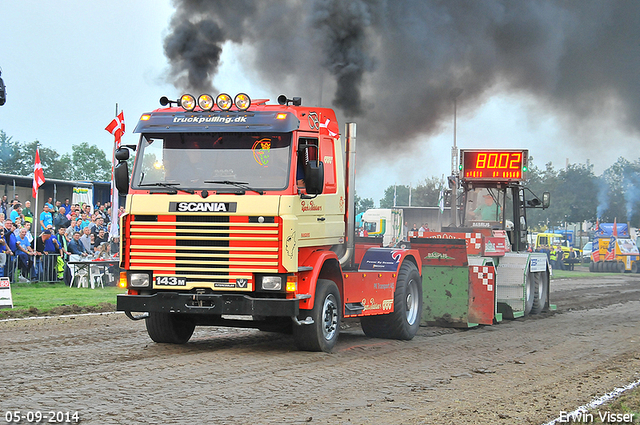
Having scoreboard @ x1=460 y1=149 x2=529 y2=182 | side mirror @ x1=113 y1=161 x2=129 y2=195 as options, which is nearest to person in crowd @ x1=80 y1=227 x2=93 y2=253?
scoreboard @ x1=460 y1=149 x2=529 y2=182

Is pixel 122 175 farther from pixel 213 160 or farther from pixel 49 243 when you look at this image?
pixel 49 243

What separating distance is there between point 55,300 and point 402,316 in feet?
24.7

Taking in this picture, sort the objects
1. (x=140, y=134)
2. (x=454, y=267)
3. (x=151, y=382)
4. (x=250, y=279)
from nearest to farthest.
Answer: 1. (x=151, y=382)
2. (x=250, y=279)
3. (x=140, y=134)
4. (x=454, y=267)

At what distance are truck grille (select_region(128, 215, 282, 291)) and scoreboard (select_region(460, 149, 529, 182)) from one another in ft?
31.0

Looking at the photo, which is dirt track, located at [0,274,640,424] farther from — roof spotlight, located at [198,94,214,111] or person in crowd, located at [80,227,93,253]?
person in crowd, located at [80,227,93,253]

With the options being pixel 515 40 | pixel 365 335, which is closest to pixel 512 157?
pixel 515 40

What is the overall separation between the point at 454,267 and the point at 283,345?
158 inches

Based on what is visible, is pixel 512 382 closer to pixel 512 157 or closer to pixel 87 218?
pixel 512 157

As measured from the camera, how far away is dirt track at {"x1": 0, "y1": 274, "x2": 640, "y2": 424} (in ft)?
20.4

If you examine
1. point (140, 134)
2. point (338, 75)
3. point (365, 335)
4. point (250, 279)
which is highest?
point (338, 75)

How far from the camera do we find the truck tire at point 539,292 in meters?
15.9

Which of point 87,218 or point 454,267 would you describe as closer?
point 454,267

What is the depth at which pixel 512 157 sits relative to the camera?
16.9 m

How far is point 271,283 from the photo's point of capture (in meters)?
8.66
